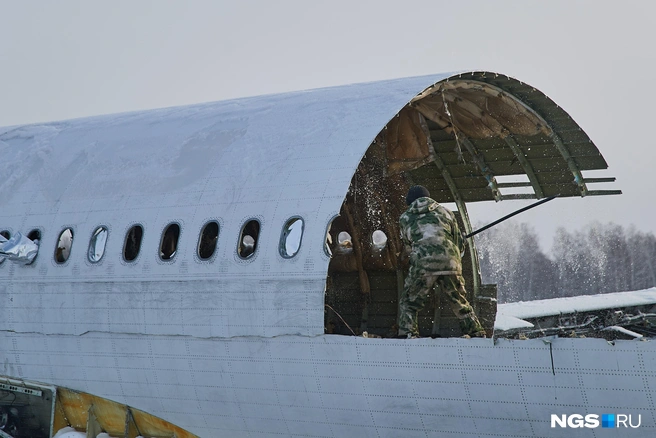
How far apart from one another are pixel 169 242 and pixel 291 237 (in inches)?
106

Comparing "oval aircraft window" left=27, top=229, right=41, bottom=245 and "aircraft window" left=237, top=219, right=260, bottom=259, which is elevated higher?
"oval aircraft window" left=27, top=229, right=41, bottom=245

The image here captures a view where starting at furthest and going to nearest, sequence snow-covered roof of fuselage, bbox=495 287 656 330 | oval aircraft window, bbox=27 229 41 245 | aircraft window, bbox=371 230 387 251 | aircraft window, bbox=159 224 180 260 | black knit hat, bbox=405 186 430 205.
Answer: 1. snow-covered roof of fuselage, bbox=495 287 656 330
2. aircraft window, bbox=371 230 387 251
3. oval aircraft window, bbox=27 229 41 245
4. black knit hat, bbox=405 186 430 205
5. aircraft window, bbox=159 224 180 260

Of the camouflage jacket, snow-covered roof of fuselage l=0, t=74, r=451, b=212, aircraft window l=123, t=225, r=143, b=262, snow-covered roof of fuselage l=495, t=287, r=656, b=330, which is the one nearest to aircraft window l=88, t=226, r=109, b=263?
aircraft window l=123, t=225, r=143, b=262

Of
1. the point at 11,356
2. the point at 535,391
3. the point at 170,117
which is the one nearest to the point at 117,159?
the point at 170,117

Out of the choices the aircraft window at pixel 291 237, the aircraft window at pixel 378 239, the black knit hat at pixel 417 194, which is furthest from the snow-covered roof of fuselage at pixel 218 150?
the aircraft window at pixel 378 239

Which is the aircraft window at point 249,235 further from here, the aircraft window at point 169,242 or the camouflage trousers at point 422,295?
the camouflage trousers at point 422,295

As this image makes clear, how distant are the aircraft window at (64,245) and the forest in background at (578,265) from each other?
47.0 metres

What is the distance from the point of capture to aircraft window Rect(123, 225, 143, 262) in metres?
14.9

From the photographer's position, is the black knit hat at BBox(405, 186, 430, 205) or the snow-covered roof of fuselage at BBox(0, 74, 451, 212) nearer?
the snow-covered roof of fuselage at BBox(0, 74, 451, 212)

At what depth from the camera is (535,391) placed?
11703 millimetres

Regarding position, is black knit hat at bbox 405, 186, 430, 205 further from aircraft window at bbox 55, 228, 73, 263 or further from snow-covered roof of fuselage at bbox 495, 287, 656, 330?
snow-covered roof of fuselage at bbox 495, 287, 656, 330

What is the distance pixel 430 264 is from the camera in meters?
14.1

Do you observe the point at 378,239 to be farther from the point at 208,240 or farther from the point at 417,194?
the point at 208,240

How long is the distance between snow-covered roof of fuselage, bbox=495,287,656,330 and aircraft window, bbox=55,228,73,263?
838cm
